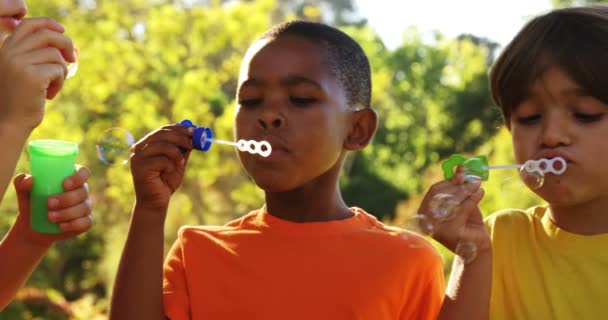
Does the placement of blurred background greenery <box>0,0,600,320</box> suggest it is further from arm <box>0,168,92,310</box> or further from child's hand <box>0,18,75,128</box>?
child's hand <box>0,18,75,128</box>

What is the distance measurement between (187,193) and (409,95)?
15.2 metres

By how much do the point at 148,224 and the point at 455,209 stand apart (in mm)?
882

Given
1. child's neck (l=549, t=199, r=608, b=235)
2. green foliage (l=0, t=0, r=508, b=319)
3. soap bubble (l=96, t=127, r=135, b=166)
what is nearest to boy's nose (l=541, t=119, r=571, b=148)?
child's neck (l=549, t=199, r=608, b=235)

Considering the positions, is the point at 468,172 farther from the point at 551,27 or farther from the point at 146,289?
the point at 146,289

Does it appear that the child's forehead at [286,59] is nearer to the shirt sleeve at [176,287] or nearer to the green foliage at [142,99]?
the shirt sleeve at [176,287]

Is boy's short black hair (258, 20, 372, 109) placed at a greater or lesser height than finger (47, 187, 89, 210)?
greater

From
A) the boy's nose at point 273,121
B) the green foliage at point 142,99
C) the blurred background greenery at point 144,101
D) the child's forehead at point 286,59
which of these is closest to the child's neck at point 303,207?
the boy's nose at point 273,121

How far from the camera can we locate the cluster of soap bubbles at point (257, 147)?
2463 millimetres

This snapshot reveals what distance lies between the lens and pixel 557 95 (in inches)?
93.6

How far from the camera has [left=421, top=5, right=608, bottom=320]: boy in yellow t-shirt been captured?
231 centimetres

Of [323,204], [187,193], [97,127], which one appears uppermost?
[323,204]

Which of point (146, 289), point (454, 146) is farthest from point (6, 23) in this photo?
point (454, 146)

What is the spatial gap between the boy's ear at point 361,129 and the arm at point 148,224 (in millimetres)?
554

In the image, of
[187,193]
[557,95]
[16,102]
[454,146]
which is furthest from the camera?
[454,146]
